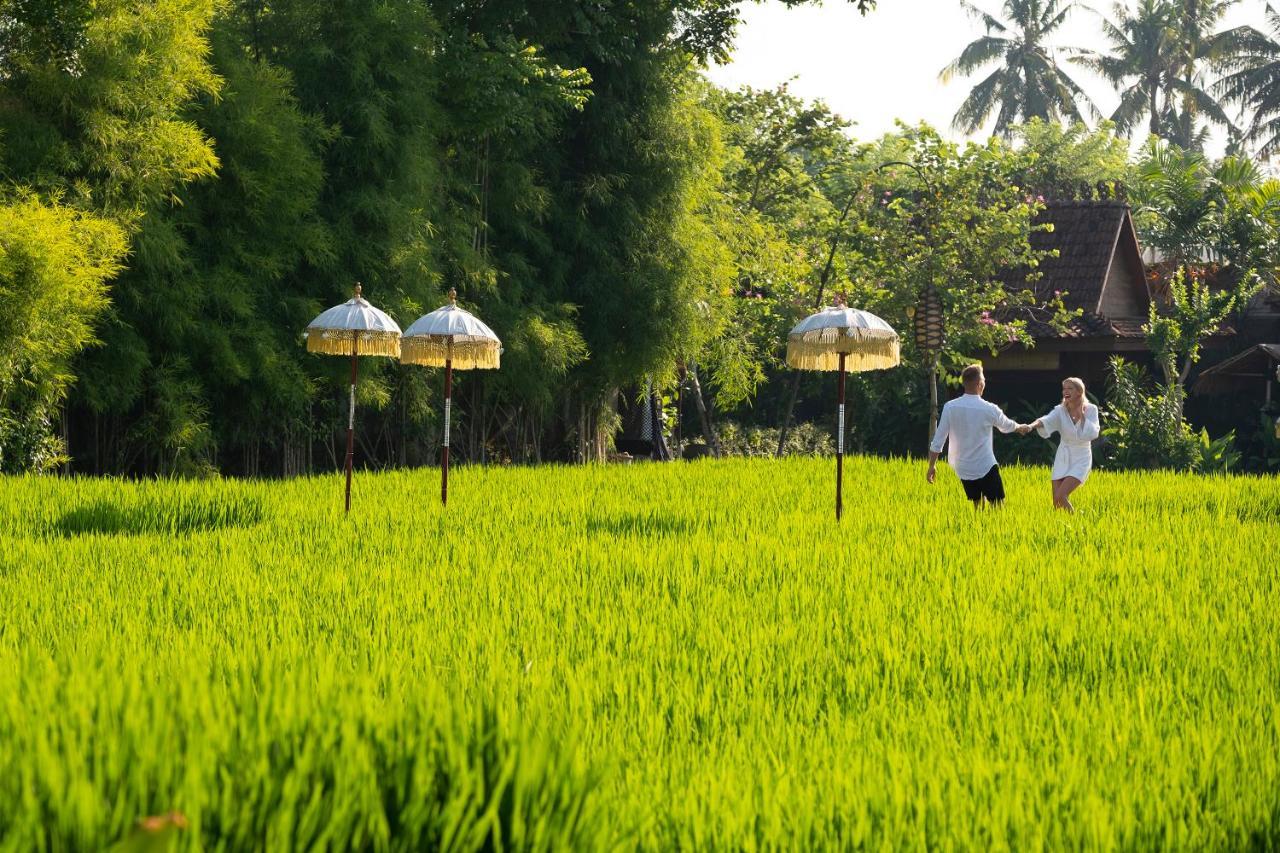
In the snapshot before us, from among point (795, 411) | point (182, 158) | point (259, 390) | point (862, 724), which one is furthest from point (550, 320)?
point (862, 724)

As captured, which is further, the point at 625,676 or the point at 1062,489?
the point at 1062,489

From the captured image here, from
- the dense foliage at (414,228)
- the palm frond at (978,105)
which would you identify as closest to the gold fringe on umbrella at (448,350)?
the dense foliage at (414,228)

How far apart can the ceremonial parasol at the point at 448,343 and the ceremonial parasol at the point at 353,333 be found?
0.61ft

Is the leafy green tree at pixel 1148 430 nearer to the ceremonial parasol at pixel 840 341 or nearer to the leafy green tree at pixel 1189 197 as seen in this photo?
the leafy green tree at pixel 1189 197

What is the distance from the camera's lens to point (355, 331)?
11844mm

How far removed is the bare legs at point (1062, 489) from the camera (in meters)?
11.4

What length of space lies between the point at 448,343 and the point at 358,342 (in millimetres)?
829

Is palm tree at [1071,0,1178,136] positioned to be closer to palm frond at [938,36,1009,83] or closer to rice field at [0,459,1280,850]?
palm frond at [938,36,1009,83]

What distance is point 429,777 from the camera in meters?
2.60

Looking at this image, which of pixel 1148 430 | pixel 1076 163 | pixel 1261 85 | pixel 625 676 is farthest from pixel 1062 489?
pixel 1261 85

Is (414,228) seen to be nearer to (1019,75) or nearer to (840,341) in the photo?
(840,341)

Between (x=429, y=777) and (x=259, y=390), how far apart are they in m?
12.6

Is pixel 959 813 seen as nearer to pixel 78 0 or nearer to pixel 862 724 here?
pixel 862 724

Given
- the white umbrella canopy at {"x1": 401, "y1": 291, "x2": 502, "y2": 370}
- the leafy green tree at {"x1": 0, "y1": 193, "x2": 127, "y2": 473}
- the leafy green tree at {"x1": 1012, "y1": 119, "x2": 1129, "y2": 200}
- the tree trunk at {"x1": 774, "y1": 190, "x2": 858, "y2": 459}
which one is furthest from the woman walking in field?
the leafy green tree at {"x1": 1012, "y1": 119, "x2": 1129, "y2": 200}
